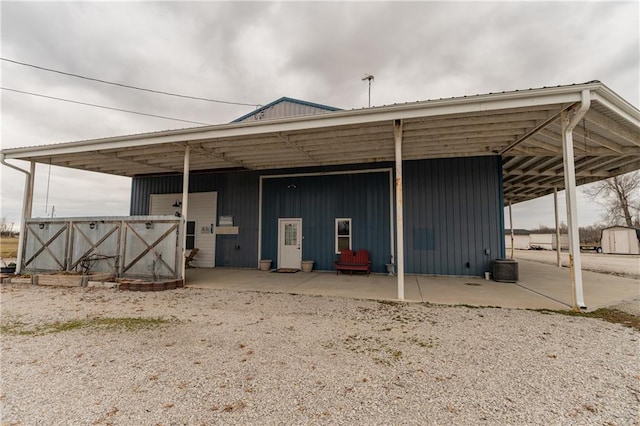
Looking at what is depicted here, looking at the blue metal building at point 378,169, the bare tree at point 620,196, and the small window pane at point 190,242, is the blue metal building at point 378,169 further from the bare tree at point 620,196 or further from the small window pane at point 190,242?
the bare tree at point 620,196

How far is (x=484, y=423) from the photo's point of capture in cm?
180

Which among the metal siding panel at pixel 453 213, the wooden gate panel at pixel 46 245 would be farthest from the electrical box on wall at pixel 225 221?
the metal siding panel at pixel 453 213

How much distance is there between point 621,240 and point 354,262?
2382 centimetres

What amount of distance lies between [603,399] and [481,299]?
11.2ft

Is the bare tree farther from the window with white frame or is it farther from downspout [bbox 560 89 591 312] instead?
the window with white frame

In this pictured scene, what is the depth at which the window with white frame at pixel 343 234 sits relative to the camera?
9039 mm

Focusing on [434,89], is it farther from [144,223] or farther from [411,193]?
[144,223]

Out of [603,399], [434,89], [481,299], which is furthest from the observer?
A: [434,89]

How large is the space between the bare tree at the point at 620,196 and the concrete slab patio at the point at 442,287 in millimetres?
23571

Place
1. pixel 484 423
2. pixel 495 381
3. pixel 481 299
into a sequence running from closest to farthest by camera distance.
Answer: pixel 484 423
pixel 495 381
pixel 481 299

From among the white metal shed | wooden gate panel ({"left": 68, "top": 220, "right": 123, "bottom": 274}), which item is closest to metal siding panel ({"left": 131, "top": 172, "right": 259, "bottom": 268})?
wooden gate panel ({"left": 68, "top": 220, "right": 123, "bottom": 274})

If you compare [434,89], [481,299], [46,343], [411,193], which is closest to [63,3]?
[46,343]

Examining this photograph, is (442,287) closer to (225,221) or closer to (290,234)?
(290,234)

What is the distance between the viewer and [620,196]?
24.2m
